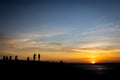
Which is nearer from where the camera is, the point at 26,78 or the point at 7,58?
the point at 26,78

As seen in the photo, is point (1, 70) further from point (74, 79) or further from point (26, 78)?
point (74, 79)

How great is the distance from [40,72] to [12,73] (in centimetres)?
409

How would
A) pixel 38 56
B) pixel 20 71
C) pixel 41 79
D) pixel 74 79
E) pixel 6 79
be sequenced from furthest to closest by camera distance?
1. pixel 38 56
2. pixel 74 79
3. pixel 20 71
4. pixel 41 79
5. pixel 6 79

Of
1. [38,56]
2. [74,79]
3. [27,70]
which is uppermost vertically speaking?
[38,56]

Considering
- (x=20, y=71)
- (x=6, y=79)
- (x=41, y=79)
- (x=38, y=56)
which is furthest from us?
(x=38, y=56)

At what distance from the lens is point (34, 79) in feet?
70.4

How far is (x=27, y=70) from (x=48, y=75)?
3056mm

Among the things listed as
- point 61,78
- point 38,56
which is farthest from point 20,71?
point 38,56

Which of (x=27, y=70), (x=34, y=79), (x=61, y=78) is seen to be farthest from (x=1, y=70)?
(x=61, y=78)

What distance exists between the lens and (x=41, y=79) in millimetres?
21891

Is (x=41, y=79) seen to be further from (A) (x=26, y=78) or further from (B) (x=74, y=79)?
(B) (x=74, y=79)

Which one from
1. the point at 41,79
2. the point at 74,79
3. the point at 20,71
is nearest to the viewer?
the point at 41,79

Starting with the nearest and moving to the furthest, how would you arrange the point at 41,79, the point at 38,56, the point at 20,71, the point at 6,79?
the point at 6,79
the point at 41,79
the point at 20,71
the point at 38,56

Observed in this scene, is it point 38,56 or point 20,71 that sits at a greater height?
point 38,56
